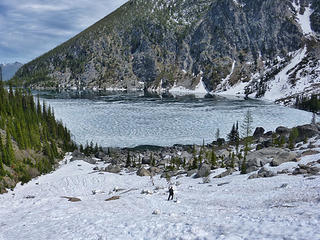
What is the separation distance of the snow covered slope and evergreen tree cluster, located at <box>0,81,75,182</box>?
15.0m

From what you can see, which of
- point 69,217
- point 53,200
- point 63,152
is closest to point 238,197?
point 69,217

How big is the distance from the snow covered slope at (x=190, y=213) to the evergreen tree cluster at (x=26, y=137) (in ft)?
49.1

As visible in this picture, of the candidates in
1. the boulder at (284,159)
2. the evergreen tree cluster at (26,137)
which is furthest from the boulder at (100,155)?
the boulder at (284,159)

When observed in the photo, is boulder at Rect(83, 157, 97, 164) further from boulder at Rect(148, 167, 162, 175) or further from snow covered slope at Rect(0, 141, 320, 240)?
snow covered slope at Rect(0, 141, 320, 240)

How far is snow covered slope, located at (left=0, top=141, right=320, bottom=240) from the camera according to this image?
49.4 feet

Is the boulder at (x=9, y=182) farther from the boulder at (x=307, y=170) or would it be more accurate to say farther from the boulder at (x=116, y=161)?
the boulder at (x=307, y=170)

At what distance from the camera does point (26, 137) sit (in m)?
62.1

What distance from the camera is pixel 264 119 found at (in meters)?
102

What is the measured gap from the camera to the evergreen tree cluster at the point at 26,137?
165 feet

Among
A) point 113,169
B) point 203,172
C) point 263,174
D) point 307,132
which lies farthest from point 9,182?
Result: point 307,132

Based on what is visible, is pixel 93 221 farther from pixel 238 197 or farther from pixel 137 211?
pixel 238 197

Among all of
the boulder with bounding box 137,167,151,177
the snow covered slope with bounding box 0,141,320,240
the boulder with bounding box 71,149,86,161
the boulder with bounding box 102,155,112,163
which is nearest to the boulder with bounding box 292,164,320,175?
the snow covered slope with bounding box 0,141,320,240

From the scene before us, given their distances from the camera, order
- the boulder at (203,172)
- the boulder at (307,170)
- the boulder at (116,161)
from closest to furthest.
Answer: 1. the boulder at (307,170)
2. the boulder at (203,172)
3. the boulder at (116,161)

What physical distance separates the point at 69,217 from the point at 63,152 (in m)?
51.1
